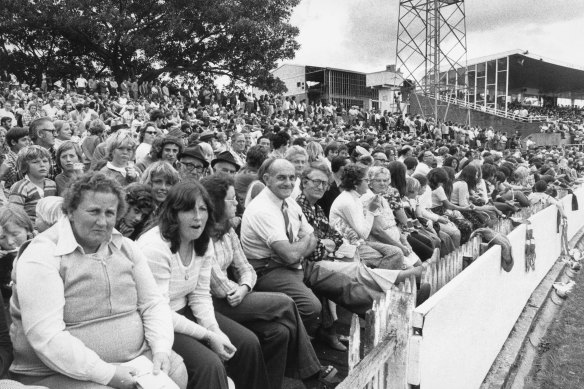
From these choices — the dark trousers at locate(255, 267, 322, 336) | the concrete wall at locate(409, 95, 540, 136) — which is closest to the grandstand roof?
the concrete wall at locate(409, 95, 540, 136)

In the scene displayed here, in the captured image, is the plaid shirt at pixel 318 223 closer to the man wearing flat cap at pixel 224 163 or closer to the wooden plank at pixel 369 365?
the man wearing flat cap at pixel 224 163

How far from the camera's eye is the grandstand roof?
34.4 meters

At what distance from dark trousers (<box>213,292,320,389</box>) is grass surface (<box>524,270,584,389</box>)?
8.57 ft

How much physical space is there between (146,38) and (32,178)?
26.3 m

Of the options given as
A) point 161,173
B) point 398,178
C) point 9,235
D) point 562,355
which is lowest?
point 562,355

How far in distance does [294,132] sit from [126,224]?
11770 millimetres

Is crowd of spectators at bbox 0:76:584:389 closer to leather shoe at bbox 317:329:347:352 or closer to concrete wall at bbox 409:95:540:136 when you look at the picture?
leather shoe at bbox 317:329:347:352

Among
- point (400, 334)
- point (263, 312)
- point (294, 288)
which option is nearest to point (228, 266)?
point (263, 312)

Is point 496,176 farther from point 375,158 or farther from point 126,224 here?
point 126,224

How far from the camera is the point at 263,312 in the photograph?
3.27m

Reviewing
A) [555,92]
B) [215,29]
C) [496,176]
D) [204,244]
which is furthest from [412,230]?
[555,92]

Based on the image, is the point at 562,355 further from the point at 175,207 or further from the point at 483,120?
the point at 483,120

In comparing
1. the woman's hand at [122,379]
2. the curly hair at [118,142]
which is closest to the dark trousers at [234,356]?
the woman's hand at [122,379]

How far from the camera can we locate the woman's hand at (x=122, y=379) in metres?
2.24
